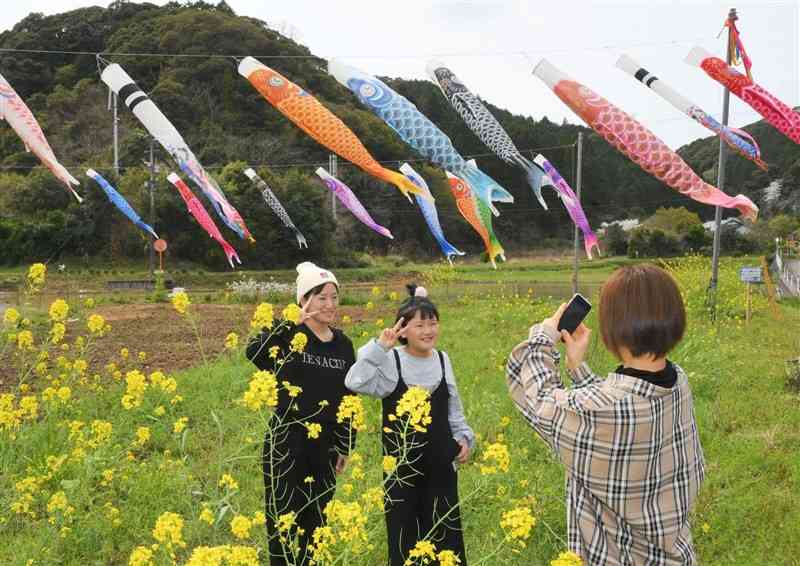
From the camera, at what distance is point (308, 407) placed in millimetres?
2213

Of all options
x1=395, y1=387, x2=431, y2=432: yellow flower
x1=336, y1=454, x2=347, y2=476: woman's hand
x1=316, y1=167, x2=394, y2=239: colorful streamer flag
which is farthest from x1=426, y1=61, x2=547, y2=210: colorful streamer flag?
x1=395, y1=387, x2=431, y2=432: yellow flower

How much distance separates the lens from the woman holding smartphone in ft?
4.16

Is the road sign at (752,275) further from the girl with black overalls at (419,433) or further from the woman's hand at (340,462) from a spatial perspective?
the woman's hand at (340,462)

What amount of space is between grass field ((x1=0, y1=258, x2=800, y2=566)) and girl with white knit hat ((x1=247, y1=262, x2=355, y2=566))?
130 mm

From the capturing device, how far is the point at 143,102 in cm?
493

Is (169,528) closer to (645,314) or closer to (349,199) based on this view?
(645,314)

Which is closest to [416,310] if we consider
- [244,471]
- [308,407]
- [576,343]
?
[308,407]

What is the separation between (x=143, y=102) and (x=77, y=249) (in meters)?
18.7

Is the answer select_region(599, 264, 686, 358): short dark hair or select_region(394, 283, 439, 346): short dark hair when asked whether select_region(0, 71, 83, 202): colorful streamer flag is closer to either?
select_region(394, 283, 439, 346): short dark hair

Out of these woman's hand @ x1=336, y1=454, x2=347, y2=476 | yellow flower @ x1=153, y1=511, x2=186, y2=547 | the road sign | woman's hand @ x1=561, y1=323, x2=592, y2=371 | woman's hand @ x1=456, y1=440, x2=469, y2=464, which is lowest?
woman's hand @ x1=336, y1=454, x2=347, y2=476

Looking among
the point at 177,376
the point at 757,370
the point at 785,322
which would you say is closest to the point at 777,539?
the point at 757,370

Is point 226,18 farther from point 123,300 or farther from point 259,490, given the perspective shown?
point 123,300

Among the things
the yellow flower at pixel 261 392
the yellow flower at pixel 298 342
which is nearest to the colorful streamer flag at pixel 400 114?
the yellow flower at pixel 298 342

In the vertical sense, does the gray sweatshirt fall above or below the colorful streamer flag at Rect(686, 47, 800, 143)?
below
